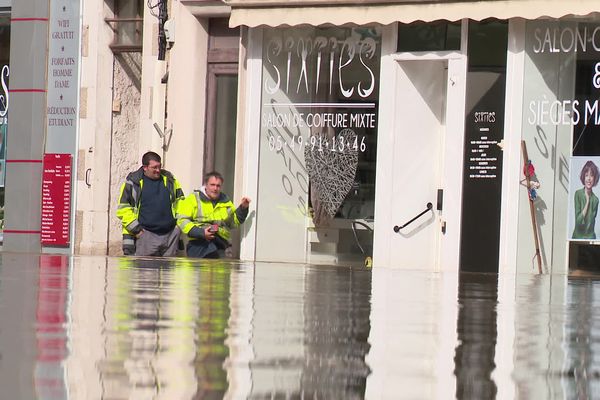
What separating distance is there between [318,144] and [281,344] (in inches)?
540

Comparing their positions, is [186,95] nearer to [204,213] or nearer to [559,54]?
[204,213]

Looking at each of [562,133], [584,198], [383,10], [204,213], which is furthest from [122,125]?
[584,198]

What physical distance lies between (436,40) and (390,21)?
0.95 meters

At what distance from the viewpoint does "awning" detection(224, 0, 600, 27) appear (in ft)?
52.7

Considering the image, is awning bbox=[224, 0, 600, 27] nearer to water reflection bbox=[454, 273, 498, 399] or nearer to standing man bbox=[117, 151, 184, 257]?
standing man bbox=[117, 151, 184, 257]

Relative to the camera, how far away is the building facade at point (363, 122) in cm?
1703

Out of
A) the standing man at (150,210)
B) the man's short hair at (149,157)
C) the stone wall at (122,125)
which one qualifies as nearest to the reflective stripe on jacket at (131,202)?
the standing man at (150,210)

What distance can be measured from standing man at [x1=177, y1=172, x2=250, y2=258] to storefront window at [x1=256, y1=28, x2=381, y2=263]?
4.55 ft

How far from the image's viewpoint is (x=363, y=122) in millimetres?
18234

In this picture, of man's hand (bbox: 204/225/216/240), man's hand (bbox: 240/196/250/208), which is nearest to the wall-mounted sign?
man's hand (bbox: 240/196/250/208)

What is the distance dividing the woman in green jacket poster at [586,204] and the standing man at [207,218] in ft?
12.5

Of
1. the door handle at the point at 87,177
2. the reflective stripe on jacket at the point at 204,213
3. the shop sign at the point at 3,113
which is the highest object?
the shop sign at the point at 3,113

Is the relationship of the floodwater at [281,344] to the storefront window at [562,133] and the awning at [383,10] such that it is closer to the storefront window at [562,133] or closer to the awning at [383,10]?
the awning at [383,10]

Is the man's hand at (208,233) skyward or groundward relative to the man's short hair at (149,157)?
groundward
